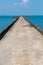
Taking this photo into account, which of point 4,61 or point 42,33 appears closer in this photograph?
point 4,61

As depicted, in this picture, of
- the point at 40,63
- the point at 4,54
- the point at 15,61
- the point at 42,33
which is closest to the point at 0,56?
the point at 4,54

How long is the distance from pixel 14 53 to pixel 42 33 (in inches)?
313

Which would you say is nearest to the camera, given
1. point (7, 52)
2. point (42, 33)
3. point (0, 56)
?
point (0, 56)

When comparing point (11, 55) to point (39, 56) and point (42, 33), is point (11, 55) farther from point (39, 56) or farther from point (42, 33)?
point (42, 33)

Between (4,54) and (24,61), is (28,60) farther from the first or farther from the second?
(4,54)

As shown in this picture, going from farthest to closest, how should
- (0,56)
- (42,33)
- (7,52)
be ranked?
1. (42,33)
2. (7,52)
3. (0,56)

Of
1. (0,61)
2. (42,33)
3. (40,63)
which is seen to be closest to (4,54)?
(0,61)

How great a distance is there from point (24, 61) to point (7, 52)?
1855 millimetres

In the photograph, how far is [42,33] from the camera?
17594mm

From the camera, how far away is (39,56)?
30.8 feet

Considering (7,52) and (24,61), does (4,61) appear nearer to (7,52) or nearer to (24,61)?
→ (24,61)

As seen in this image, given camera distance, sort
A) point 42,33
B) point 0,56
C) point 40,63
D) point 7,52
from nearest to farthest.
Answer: point 40,63
point 0,56
point 7,52
point 42,33

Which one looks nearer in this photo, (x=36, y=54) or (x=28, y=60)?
(x=28, y=60)

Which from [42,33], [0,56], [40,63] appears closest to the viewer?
[40,63]
